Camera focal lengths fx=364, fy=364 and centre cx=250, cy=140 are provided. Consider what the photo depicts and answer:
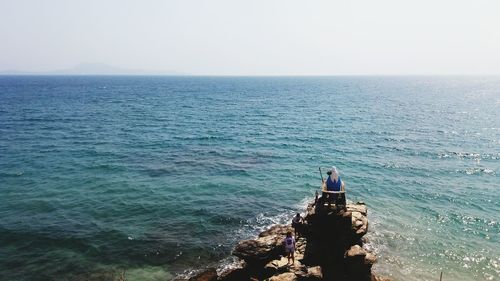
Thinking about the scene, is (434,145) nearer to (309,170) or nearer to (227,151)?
(309,170)

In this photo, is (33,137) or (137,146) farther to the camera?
(33,137)

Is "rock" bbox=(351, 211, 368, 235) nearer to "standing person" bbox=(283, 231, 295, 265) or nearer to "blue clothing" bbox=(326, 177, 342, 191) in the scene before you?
"blue clothing" bbox=(326, 177, 342, 191)

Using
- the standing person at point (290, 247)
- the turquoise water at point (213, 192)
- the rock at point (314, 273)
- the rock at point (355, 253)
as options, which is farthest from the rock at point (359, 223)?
the turquoise water at point (213, 192)

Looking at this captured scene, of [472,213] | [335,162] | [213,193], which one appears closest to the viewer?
[472,213]

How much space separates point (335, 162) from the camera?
50.3 metres

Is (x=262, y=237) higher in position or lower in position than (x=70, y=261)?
higher

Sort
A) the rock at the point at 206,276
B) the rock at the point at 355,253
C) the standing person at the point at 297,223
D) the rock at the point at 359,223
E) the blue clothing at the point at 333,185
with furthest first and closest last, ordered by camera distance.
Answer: the standing person at the point at 297,223 → the rock at the point at 206,276 → the blue clothing at the point at 333,185 → the rock at the point at 359,223 → the rock at the point at 355,253

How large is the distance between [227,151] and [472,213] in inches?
1293

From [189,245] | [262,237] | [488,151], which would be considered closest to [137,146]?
[189,245]

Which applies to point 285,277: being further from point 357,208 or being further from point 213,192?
Answer: point 213,192

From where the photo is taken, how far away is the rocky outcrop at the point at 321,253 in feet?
71.9

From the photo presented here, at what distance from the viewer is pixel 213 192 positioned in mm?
39250

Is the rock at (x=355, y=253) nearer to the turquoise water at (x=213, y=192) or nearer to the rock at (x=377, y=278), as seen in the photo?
the rock at (x=377, y=278)

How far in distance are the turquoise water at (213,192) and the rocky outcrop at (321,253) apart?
3.56 metres
